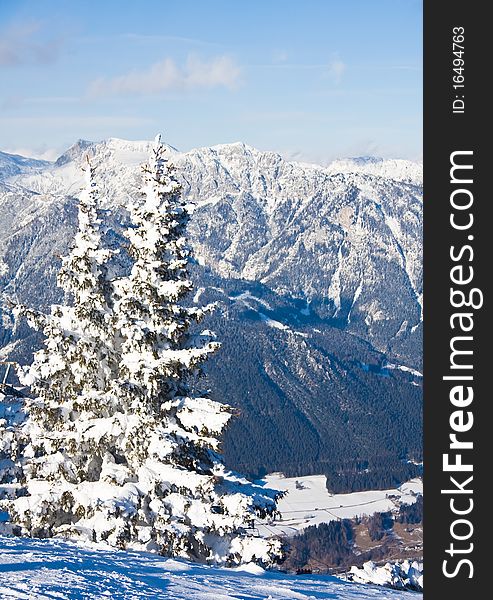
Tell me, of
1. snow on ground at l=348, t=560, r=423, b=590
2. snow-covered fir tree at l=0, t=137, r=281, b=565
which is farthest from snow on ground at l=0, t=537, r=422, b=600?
snow-covered fir tree at l=0, t=137, r=281, b=565

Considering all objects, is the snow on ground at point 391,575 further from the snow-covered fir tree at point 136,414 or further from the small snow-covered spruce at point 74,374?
the small snow-covered spruce at point 74,374

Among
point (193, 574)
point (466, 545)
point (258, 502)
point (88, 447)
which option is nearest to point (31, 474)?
point (88, 447)

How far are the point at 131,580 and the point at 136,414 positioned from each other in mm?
9598

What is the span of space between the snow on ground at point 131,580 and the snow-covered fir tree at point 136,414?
14.4 ft

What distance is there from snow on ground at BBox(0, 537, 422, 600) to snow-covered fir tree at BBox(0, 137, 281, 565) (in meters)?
4.40

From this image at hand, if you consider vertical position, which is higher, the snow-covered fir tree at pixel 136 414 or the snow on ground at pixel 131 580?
the snow-covered fir tree at pixel 136 414

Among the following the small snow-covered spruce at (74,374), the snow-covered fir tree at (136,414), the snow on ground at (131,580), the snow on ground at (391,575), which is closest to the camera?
the snow on ground at (131,580)

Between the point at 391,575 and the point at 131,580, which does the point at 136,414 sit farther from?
the point at 131,580

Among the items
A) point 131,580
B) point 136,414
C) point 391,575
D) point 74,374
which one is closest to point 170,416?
point 136,414

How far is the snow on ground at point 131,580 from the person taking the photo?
35.1 feet

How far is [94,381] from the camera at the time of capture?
75.4 feet

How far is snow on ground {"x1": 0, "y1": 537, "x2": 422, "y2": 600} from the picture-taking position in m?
10.7

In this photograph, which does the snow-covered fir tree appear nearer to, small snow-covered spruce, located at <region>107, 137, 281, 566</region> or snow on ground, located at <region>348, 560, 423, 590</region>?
small snow-covered spruce, located at <region>107, 137, 281, 566</region>

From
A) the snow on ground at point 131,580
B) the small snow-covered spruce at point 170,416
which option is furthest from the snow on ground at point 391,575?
the small snow-covered spruce at point 170,416
